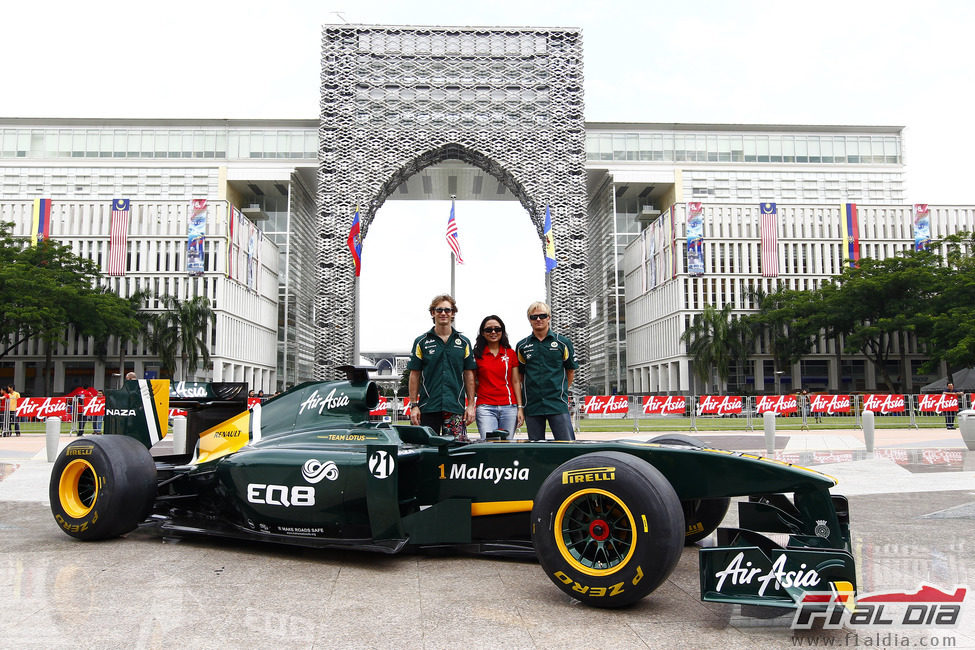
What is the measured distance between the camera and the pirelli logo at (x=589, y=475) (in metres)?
3.67

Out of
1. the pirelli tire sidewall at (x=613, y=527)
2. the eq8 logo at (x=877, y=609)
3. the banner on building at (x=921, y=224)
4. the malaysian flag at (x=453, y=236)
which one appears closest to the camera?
the eq8 logo at (x=877, y=609)

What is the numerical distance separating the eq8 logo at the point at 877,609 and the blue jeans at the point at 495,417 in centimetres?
343

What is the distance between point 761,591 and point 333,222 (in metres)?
51.0

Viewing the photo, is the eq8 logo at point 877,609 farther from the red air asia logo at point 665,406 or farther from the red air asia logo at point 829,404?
the red air asia logo at point 829,404

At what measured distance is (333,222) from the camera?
170ft

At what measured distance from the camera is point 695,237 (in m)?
58.3

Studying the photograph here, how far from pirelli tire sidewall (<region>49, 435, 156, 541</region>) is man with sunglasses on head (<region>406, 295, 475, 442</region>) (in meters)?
2.14

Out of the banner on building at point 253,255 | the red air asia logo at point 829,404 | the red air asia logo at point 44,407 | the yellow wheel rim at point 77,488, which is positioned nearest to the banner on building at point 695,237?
the red air asia logo at point 829,404

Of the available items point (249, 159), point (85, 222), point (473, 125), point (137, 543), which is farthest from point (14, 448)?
point (249, 159)

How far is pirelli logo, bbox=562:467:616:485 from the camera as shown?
3.67 m

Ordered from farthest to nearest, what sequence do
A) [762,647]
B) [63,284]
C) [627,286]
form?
1. [627,286]
2. [63,284]
3. [762,647]

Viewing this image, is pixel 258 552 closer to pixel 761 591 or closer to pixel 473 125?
pixel 761 591

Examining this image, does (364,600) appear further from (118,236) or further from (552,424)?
(118,236)

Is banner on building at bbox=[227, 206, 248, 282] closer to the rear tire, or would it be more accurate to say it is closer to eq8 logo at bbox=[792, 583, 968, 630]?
the rear tire
